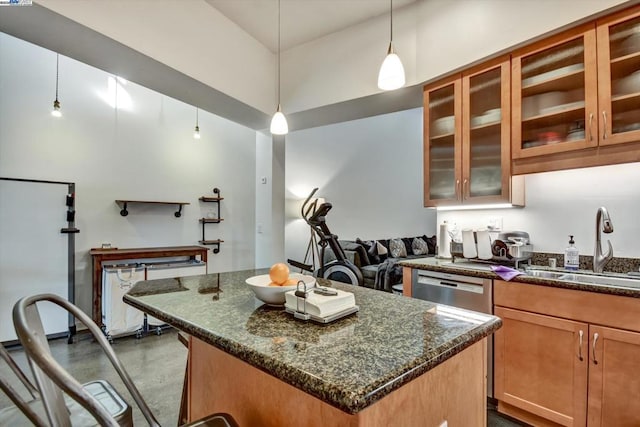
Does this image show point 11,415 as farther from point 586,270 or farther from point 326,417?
point 586,270

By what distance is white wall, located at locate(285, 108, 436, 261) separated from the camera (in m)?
5.98

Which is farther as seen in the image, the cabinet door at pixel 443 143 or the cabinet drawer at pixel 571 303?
the cabinet door at pixel 443 143

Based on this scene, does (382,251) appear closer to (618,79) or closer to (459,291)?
(459,291)

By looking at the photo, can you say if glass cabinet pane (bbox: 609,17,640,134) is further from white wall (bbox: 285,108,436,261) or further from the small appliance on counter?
white wall (bbox: 285,108,436,261)

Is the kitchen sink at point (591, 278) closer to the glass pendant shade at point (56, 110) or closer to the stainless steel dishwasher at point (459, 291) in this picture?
the stainless steel dishwasher at point (459, 291)

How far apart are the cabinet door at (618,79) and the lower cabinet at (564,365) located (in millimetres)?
953

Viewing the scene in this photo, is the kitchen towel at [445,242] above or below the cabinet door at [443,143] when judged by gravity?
below

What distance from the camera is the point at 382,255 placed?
524cm

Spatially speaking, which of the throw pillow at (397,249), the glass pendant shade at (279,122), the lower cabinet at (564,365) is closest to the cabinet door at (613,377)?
the lower cabinet at (564,365)

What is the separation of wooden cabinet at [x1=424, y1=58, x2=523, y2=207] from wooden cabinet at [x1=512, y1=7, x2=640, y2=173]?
0.11m

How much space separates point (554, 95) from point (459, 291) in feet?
4.62

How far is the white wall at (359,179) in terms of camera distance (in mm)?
5980

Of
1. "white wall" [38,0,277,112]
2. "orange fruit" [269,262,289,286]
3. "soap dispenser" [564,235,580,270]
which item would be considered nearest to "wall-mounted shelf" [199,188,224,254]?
"white wall" [38,0,277,112]

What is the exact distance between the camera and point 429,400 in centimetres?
82
